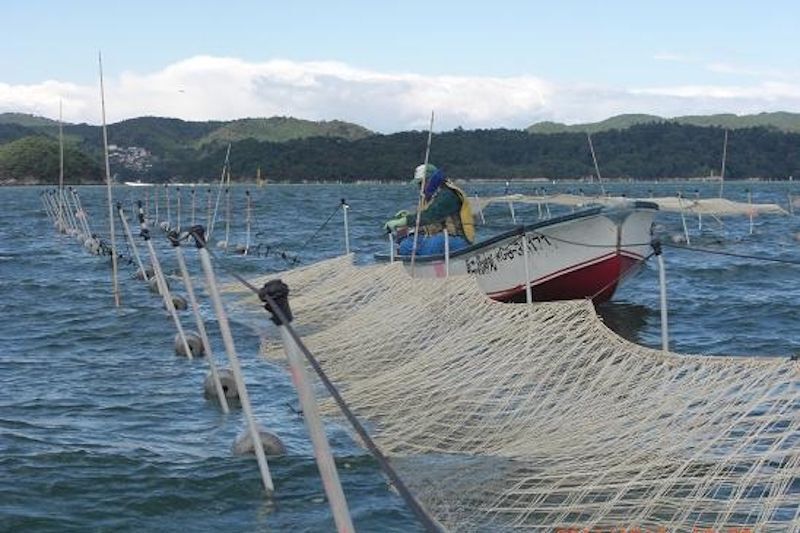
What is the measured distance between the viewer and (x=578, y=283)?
21.1m

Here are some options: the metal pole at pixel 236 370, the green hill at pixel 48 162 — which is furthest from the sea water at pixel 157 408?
the green hill at pixel 48 162

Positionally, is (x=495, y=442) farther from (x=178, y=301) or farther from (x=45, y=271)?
(x=45, y=271)

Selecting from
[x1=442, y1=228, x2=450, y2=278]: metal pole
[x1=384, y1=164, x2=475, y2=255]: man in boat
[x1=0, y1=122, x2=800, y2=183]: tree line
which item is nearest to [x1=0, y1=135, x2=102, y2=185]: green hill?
[x1=0, y1=122, x2=800, y2=183]: tree line

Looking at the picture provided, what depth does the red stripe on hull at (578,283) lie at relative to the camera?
68.5 ft

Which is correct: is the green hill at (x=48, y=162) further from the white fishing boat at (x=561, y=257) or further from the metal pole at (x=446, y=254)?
the metal pole at (x=446, y=254)

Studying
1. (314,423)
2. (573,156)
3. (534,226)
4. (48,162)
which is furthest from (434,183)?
(48,162)

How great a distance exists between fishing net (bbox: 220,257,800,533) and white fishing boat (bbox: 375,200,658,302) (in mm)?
4563

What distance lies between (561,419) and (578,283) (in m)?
11.3

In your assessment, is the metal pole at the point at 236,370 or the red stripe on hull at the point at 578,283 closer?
the metal pole at the point at 236,370

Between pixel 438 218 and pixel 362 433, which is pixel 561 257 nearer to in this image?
pixel 438 218

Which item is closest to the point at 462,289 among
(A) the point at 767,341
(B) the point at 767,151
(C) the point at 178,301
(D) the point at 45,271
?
(A) the point at 767,341

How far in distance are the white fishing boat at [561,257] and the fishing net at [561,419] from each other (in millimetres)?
4563

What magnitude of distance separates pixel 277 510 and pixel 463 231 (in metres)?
12.1

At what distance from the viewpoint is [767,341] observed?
65.7 feet
